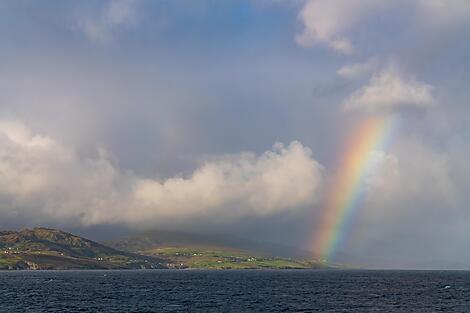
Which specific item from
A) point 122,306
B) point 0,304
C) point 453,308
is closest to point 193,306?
point 122,306

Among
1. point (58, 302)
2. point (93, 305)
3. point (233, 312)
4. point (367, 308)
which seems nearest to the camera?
point (233, 312)

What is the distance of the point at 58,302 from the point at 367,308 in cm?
10051

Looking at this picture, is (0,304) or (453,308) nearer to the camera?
(453,308)

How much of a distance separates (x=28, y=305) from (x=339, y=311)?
9517cm

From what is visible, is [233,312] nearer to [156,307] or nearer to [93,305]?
[156,307]

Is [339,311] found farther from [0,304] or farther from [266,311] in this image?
[0,304]

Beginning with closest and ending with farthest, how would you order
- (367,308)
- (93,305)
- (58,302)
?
(367,308)
(93,305)
(58,302)

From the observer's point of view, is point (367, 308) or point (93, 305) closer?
point (367, 308)

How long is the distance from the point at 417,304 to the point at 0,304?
5301 inches

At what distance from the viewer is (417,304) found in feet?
550

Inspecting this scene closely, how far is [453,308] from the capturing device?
154 metres

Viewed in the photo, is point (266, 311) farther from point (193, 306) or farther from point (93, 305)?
point (93, 305)

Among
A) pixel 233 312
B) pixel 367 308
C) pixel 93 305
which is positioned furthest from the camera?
Answer: pixel 93 305

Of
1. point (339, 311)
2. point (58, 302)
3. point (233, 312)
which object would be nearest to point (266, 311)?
point (233, 312)
